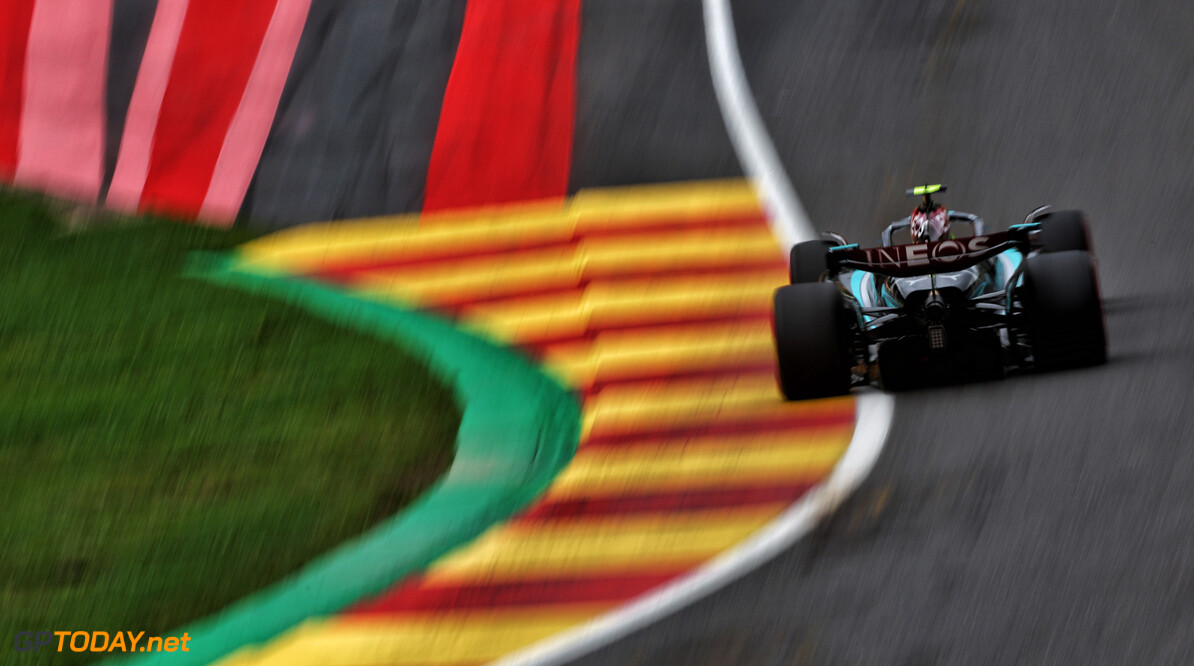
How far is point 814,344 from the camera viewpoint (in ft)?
27.4

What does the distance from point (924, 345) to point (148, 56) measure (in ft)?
36.0

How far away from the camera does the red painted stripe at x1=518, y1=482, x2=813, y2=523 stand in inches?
270

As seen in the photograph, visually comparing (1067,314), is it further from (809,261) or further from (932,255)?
(809,261)

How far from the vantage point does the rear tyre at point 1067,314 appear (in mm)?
8148

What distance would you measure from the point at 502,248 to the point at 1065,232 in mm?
4544

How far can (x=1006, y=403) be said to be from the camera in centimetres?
771

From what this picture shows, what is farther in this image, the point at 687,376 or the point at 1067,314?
the point at 687,376

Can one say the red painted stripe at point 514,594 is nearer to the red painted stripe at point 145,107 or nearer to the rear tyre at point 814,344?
the rear tyre at point 814,344

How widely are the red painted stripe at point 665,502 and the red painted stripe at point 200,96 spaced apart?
7952mm

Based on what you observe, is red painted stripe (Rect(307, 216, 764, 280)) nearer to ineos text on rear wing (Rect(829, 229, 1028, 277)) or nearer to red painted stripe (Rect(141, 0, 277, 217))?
red painted stripe (Rect(141, 0, 277, 217))

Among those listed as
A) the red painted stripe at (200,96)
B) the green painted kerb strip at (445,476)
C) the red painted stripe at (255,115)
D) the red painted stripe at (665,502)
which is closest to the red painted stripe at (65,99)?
the red painted stripe at (200,96)

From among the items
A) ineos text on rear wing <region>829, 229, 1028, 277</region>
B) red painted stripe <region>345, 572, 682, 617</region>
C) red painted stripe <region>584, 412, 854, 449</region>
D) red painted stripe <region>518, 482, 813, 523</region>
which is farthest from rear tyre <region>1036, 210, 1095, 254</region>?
red painted stripe <region>345, 572, 682, 617</region>

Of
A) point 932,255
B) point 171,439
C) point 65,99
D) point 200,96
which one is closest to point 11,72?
point 65,99

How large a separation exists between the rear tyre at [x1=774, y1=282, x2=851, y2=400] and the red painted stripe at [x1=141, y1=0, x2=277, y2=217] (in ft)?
24.6
